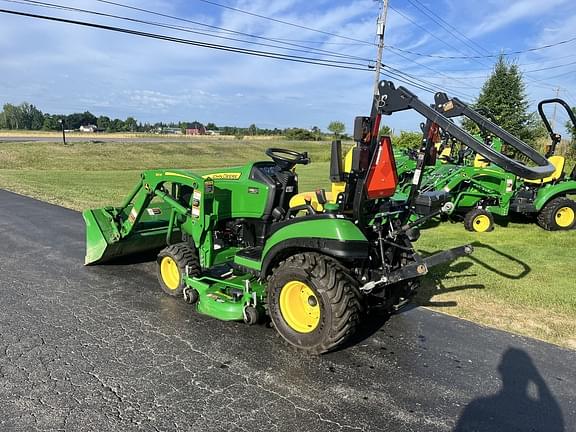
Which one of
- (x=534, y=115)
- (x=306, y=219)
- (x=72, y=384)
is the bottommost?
(x=72, y=384)

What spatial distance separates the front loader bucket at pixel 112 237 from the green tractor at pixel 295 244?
0.53 metres

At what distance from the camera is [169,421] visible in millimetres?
2910

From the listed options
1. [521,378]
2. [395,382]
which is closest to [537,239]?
[521,378]

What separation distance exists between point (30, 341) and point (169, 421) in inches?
71.4

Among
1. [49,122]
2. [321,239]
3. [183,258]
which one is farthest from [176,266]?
[49,122]

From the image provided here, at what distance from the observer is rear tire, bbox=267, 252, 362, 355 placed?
3607mm

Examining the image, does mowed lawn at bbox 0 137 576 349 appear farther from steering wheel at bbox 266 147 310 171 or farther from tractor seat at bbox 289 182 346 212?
steering wheel at bbox 266 147 310 171

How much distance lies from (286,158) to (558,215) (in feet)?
24.6

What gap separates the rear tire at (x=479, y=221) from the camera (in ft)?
30.5

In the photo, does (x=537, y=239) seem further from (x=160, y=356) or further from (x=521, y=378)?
(x=160, y=356)

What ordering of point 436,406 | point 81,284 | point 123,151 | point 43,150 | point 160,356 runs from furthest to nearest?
point 123,151 < point 43,150 < point 81,284 < point 160,356 < point 436,406

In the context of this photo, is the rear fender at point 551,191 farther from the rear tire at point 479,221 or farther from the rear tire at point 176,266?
the rear tire at point 176,266

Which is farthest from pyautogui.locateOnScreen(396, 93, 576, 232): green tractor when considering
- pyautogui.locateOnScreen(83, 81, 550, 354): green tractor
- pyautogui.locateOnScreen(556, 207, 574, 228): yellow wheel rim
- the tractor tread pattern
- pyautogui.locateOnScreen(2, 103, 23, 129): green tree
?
pyautogui.locateOnScreen(2, 103, 23, 129): green tree

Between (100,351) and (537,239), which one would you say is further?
(537,239)
